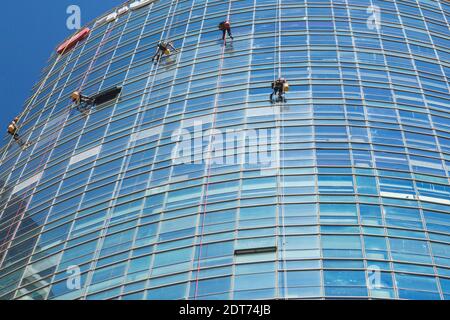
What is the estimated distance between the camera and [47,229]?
159ft

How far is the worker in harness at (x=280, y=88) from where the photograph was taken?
48.5m

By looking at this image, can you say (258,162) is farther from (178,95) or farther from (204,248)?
(178,95)

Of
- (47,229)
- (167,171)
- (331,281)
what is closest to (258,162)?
(167,171)

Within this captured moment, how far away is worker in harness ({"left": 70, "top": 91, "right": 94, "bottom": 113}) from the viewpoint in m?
57.5

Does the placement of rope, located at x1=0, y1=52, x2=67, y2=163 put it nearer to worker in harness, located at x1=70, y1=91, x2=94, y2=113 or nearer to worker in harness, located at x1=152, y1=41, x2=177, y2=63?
worker in harness, located at x1=70, y1=91, x2=94, y2=113

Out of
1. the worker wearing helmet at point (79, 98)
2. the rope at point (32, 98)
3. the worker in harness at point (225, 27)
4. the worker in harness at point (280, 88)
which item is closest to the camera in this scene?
the worker in harness at point (280, 88)

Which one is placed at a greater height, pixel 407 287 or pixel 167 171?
pixel 167 171

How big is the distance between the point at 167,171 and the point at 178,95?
746 cm

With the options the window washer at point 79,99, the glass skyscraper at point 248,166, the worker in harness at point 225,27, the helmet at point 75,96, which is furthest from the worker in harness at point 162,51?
the helmet at point 75,96

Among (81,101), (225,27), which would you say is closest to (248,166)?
(225,27)

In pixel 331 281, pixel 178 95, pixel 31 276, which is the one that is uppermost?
pixel 178 95

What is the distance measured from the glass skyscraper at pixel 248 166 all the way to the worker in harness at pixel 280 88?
2.14 feet

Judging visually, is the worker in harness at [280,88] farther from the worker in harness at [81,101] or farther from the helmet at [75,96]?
the helmet at [75,96]

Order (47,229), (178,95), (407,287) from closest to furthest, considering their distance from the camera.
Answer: (407,287), (47,229), (178,95)
